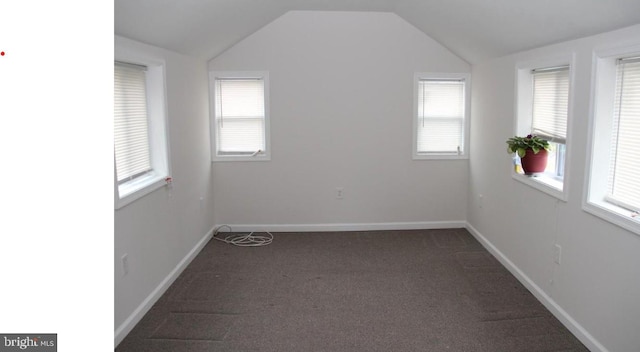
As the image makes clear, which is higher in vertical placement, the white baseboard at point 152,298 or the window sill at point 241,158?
the window sill at point 241,158

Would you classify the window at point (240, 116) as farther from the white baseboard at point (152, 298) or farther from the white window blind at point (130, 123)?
the white window blind at point (130, 123)

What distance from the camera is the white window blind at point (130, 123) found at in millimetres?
3256

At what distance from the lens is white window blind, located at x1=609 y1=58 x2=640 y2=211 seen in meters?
2.65

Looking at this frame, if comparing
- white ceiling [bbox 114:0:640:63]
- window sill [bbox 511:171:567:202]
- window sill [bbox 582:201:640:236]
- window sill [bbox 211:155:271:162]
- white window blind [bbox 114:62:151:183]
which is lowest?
window sill [bbox 582:201:640:236]

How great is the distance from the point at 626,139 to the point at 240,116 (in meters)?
3.85

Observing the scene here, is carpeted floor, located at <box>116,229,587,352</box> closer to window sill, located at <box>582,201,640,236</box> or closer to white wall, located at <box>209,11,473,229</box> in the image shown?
white wall, located at <box>209,11,473,229</box>

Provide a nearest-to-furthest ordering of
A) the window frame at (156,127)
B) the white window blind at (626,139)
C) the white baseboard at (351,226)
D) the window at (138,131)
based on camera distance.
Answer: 1. the white window blind at (626,139)
2. the window at (138,131)
3. the window frame at (156,127)
4. the white baseboard at (351,226)

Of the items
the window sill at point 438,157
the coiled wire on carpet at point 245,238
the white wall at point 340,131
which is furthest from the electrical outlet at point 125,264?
the window sill at point 438,157

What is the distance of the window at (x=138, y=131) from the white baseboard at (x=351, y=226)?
1807mm

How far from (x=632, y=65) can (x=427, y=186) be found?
118 inches

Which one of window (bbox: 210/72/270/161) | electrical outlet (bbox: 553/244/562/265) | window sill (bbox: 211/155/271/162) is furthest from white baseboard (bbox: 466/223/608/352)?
window (bbox: 210/72/270/161)

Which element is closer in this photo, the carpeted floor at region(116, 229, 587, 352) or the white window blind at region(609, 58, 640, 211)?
the white window blind at region(609, 58, 640, 211)

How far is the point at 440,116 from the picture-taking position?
5445mm

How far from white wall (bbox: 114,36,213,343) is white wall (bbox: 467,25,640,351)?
2970mm
